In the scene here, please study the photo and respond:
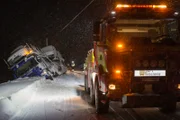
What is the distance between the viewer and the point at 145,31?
1028 centimetres

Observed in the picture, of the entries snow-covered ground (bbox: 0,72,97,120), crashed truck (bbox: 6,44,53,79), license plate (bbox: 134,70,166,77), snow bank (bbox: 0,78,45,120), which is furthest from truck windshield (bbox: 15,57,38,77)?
license plate (bbox: 134,70,166,77)

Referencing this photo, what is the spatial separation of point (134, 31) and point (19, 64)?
17.9 metres

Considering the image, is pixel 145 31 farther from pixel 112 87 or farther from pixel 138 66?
pixel 112 87

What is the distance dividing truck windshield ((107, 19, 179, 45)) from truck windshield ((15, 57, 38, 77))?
17490 mm

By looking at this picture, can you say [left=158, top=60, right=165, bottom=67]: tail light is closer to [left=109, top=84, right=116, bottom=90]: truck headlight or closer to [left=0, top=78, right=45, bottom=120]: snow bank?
[left=109, top=84, right=116, bottom=90]: truck headlight

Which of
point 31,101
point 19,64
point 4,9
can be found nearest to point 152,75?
point 31,101

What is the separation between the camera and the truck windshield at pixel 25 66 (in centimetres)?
2684

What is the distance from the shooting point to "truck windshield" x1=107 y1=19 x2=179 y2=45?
966 centimetres

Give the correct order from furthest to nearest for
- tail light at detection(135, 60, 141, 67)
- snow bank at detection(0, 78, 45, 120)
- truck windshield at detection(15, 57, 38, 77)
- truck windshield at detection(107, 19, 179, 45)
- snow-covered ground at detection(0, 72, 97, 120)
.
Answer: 1. truck windshield at detection(15, 57, 38, 77)
2. snow-covered ground at detection(0, 72, 97, 120)
3. snow bank at detection(0, 78, 45, 120)
4. truck windshield at detection(107, 19, 179, 45)
5. tail light at detection(135, 60, 141, 67)

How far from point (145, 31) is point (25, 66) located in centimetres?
1803

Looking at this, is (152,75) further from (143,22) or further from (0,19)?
(0,19)

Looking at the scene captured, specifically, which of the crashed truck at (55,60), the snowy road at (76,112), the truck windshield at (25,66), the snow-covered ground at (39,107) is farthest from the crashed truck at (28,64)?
the snowy road at (76,112)

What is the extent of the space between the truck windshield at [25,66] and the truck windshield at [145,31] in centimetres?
1749

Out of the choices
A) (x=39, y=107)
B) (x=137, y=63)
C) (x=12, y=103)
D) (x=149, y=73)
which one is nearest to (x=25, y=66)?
(x=39, y=107)
